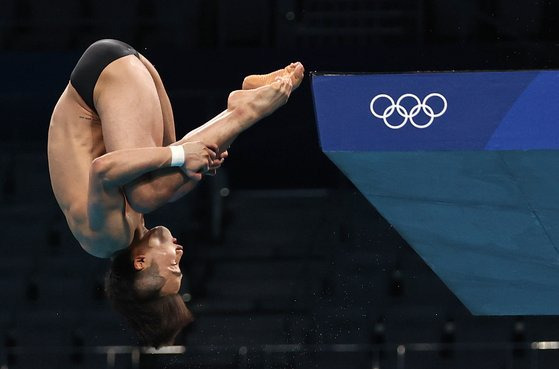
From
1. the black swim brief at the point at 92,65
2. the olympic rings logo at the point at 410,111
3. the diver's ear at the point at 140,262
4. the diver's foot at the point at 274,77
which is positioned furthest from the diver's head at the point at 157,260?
the olympic rings logo at the point at 410,111

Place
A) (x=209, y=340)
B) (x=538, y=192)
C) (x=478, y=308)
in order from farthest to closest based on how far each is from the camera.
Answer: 1. (x=209, y=340)
2. (x=478, y=308)
3. (x=538, y=192)

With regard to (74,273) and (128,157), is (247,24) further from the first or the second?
(128,157)

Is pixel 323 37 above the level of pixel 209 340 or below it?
above

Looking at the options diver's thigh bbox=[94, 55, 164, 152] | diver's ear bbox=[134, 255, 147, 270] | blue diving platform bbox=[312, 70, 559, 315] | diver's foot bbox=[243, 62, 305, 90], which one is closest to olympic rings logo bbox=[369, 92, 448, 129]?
blue diving platform bbox=[312, 70, 559, 315]

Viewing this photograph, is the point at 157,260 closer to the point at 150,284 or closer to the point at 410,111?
the point at 150,284

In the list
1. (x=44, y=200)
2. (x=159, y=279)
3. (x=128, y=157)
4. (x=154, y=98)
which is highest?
(x=44, y=200)

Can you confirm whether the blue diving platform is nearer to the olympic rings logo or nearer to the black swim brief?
the olympic rings logo

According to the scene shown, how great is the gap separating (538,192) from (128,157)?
224 centimetres

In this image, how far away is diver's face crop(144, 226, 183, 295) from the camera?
458 centimetres

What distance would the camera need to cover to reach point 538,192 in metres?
5.73

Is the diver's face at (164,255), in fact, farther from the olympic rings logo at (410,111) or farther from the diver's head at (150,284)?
the olympic rings logo at (410,111)

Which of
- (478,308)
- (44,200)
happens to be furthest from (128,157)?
(44,200)

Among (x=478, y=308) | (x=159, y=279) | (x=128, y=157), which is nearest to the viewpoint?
(x=128, y=157)

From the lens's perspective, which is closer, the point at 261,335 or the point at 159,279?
the point at 159,279
